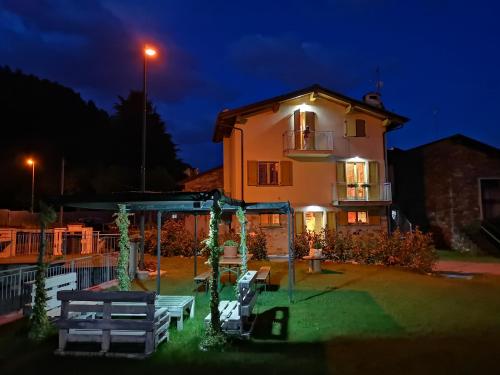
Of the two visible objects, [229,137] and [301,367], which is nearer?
[301,367]

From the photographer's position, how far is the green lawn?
5.82m

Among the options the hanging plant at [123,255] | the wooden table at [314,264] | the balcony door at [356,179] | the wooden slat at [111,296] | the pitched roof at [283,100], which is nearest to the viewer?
the wooden slat at [111,296]

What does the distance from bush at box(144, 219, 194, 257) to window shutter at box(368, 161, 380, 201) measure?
394 inches

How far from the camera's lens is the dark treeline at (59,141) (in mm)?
44938

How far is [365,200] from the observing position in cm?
2353

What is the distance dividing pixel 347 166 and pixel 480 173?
27.8 ft

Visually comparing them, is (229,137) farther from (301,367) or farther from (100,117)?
(100,117)

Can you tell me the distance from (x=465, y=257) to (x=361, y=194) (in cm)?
615

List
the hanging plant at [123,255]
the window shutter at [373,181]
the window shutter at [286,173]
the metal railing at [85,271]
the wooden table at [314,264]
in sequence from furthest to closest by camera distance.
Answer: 1. the window shutter at [373,181]
2. the window shutter at [286,173]
3. the wooden table at [314,264]
4. the metal railing at [85,271]
5. the hanging plant at [123,255]

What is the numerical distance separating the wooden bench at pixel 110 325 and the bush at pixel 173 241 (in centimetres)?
1462

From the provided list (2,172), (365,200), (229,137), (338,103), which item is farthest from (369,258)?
(2,172)

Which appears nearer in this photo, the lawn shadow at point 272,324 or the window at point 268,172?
the lawn shadow at point 272,324

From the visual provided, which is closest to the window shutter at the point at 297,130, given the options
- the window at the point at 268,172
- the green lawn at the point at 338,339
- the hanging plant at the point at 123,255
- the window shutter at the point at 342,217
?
the window at the point at 268,172

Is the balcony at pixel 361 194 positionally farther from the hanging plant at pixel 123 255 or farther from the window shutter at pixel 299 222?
the hanging plant at pixel 123 255
